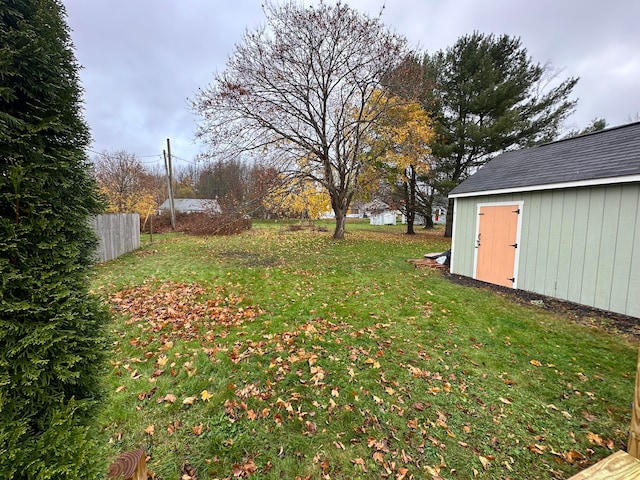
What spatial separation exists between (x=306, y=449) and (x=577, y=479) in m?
1.57

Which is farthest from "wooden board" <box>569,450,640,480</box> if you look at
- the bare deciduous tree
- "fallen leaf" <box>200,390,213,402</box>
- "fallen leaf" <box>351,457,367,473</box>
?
the bare deciduous tree

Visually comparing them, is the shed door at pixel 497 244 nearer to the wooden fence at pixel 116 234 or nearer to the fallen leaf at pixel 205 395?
the fallen leaf at pixel 205 395

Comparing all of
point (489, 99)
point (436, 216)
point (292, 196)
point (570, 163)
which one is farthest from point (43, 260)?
point (436, 216)

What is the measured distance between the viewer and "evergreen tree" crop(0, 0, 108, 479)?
0.93 m

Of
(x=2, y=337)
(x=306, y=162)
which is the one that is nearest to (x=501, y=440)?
(x=2, y=337)

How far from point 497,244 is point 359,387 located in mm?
5756

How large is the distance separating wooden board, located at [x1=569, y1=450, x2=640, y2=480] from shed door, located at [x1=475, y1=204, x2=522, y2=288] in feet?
18.8

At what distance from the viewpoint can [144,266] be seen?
7711 mm

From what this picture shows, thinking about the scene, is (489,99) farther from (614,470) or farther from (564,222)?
(614,470)

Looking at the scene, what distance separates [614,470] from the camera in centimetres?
131

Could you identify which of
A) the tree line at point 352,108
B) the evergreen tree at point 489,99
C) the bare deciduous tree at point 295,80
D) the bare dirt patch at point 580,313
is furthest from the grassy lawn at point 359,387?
the evergreen tree at point 489,99

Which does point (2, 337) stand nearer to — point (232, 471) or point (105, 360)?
point (105, 360)

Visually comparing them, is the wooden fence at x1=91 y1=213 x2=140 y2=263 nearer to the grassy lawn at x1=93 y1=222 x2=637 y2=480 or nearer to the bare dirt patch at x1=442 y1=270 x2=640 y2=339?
the grassy lawn at x1=93 y1=222 x2=637 y2=480

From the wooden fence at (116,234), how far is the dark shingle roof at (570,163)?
35.1 feet
